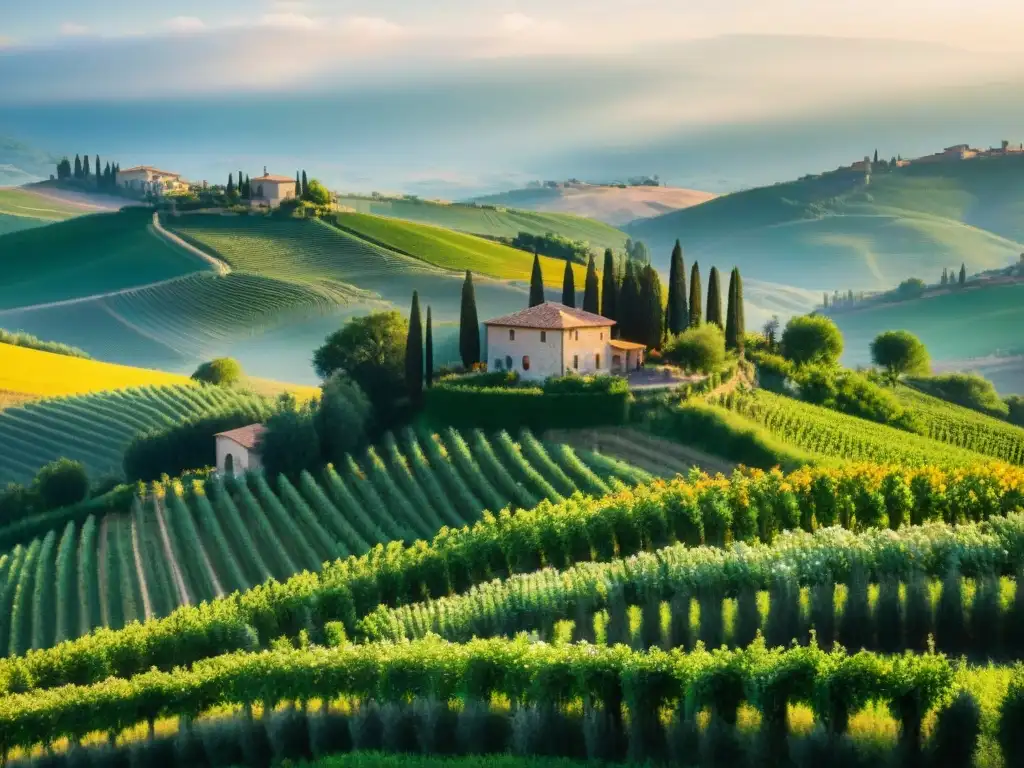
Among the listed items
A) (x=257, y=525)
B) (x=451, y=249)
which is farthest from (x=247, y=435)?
(x=451, y=249)

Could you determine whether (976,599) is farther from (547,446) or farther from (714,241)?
(714,241)

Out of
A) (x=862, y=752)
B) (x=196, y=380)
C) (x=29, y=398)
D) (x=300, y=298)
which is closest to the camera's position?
(x=862, y=752)

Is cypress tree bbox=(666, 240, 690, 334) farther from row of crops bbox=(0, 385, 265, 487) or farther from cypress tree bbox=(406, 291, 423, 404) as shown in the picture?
row of crops bbox=(0, 385, 265, 487)

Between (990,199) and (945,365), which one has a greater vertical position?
(990,199)

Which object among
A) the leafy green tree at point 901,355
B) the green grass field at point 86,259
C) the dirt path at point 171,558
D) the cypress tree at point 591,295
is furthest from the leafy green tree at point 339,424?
the green grass field at point 86,259

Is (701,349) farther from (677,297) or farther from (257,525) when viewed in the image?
(257,525)

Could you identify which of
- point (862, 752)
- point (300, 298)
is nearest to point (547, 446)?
point (862, 752)
